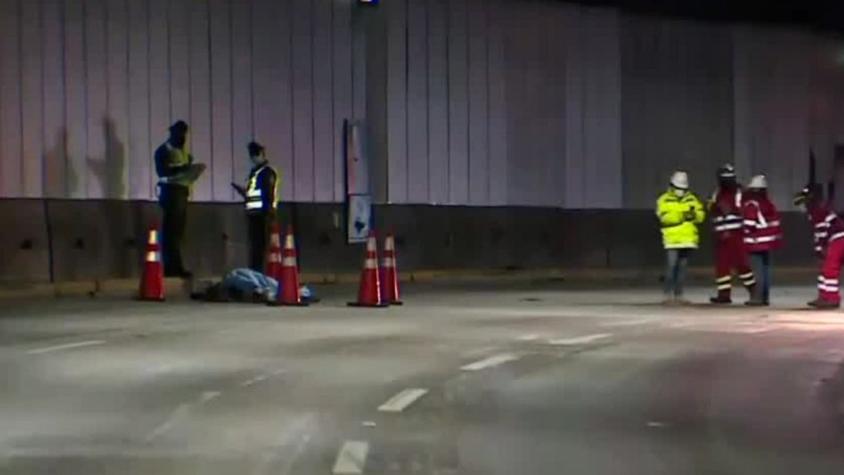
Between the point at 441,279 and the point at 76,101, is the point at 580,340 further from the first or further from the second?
the point at 441,279

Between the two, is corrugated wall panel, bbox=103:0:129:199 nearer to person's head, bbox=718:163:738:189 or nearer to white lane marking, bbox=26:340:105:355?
person's head, bbox=718:163:738:189

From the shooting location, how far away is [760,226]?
71.1 feet

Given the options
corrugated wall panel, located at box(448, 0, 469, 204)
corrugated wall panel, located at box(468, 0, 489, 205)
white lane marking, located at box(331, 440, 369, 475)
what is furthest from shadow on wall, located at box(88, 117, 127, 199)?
white lane marking, located at box(331, 440, 369, 475)

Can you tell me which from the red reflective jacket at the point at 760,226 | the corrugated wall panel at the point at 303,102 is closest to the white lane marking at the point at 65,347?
the red reflective jacket at the point at 760,226

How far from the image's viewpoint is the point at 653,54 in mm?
34562

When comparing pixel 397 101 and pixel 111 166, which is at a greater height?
pixel 397 101

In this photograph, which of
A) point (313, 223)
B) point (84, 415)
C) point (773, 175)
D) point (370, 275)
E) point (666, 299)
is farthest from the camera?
point (773, 175)

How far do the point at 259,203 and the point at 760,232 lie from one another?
7.00m

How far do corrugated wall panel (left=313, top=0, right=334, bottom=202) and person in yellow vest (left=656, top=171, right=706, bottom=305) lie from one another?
824 cm

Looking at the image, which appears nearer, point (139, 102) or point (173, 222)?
point (173, 222)

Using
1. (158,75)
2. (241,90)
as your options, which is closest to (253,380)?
(158,75)

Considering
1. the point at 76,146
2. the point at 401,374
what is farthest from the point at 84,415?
the point at 76,146

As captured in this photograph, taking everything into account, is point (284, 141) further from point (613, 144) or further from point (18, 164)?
point (613, 144)

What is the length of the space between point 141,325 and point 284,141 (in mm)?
11636
